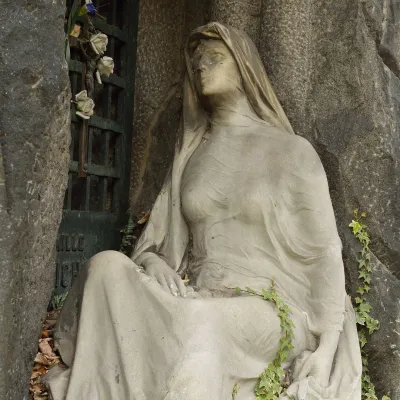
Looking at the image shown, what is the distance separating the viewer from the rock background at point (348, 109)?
5.05 metres

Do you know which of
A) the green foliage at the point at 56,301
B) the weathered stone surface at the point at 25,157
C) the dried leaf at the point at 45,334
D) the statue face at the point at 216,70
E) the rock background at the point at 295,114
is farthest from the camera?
the green foliage at the point at 56,301

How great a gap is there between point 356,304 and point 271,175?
3.05 feet

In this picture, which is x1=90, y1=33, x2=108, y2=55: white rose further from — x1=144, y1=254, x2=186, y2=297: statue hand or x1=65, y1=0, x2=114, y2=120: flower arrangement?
x1=144, y1=254, x2=186, y2=297: statue hand

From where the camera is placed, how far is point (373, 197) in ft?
16.9

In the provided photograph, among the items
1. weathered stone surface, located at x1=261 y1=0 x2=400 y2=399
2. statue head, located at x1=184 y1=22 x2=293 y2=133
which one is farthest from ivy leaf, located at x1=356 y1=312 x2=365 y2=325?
statue head, located at x1=184 y1=22 x2=293 y2=133

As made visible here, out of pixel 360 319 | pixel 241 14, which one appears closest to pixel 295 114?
pixel 241 14

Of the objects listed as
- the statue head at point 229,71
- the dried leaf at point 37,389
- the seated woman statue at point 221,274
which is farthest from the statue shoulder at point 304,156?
the dried leaf at point 37,389

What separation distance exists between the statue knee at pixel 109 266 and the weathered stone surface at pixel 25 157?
279 millimetres

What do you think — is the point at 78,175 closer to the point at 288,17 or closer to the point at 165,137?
the point at 165,137

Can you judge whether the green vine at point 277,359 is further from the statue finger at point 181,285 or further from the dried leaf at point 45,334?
the dried leaf at point 45,334

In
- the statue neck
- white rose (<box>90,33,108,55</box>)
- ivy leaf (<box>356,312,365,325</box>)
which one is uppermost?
white rose (<box>90,33,108,55</box>)

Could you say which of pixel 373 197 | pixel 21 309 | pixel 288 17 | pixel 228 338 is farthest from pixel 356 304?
pixel 21 309

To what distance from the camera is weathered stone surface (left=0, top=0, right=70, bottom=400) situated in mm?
3547

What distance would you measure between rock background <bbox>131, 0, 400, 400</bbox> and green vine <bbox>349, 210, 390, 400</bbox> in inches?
1.5
